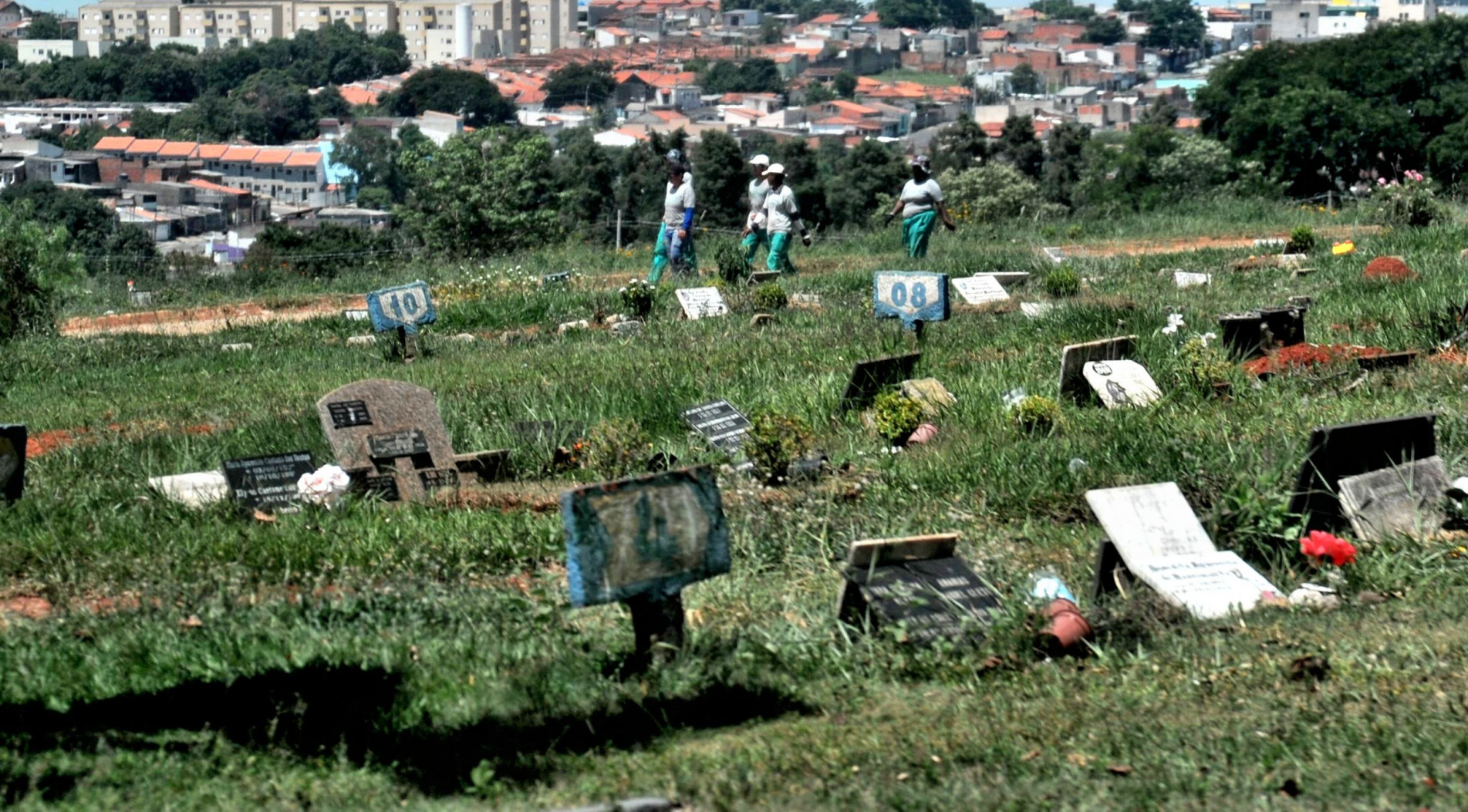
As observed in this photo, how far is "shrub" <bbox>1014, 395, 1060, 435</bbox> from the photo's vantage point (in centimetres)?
880

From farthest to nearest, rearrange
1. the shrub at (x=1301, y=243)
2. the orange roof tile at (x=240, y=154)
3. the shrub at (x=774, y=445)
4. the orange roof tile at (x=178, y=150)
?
1. the orange roof tile at (x=240, y=154)
2. the orange roof tile at (x=178, y=150)
3. the shrub at (x=1301, y=243)
4. the shrub at (x=774, y=445)

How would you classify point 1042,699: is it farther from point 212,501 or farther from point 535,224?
point 535,224

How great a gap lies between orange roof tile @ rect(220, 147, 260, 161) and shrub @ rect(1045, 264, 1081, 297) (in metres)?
110

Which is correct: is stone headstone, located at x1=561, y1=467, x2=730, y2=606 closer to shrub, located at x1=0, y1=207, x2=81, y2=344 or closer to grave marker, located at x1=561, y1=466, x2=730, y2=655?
grave marker, located at x1=561, y1=466, x2=730, y2=655

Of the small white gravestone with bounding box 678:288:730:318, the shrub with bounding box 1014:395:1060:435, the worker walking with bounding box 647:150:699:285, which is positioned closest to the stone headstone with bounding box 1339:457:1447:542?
the shrub with bounding box 1014:395:1060:435

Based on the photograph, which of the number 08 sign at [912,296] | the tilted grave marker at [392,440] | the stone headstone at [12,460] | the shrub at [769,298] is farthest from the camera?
the shrub at [769,298]

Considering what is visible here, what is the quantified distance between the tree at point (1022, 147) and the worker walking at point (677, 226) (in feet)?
142

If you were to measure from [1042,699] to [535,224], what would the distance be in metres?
34.9

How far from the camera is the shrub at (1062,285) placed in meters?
15.2

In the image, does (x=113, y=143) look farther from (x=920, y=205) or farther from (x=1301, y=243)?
(x=1301, y=243)

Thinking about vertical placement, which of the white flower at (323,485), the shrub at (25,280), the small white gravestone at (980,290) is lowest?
the shrub at (25,280)

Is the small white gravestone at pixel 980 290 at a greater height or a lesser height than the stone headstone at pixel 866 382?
lesser

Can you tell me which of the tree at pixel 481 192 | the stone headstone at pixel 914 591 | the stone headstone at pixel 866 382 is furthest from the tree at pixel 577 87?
the stone headstone at pixel 914 591

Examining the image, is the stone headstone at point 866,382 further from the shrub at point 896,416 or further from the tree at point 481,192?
the tree at point 481,192
